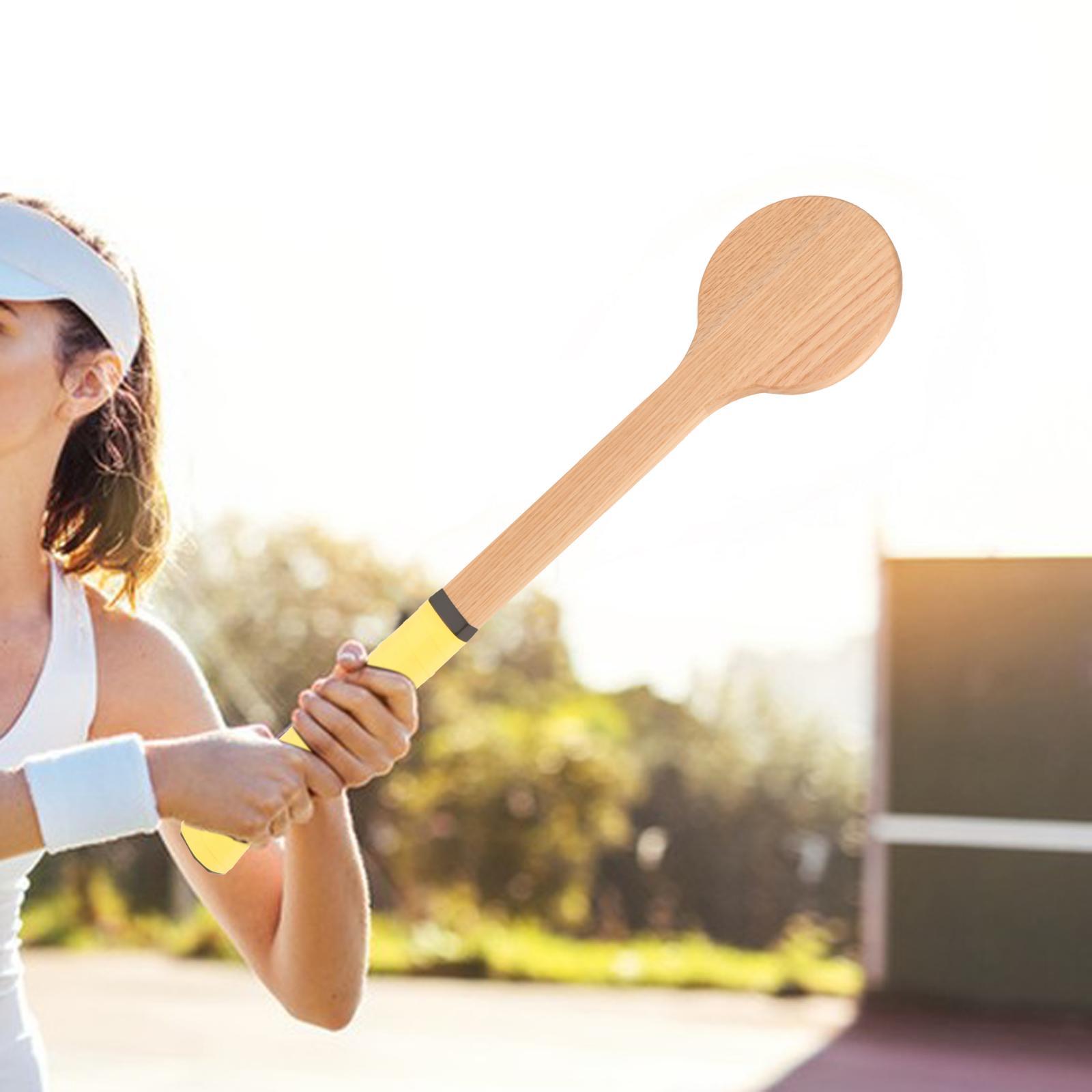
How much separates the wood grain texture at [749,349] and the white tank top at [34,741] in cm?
52

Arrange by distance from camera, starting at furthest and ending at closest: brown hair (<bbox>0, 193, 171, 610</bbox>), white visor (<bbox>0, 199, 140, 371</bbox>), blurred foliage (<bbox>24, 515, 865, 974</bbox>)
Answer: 1. blurred foliage (<bbox>24, 515, 865, 974</bbox>)
2. brown hair (<bbox>0, 193, 171, 610</bbox>)
3. white visor (<bbox>0, 199, 140, 371</bbox>)

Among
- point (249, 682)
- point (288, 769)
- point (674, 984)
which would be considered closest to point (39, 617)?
point (288, 769)

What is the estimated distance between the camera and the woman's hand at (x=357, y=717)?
5.37 feet

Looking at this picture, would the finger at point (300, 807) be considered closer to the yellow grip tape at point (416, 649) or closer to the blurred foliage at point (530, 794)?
the yellow grip tape at point (416, 649)

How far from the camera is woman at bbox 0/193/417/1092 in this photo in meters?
1.91

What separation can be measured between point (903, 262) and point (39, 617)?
85 centimetres

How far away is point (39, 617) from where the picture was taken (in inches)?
78.7

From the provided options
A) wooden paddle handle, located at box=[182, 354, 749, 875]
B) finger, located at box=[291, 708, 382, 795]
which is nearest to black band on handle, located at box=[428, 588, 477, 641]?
wooden paddle handle, located at box=[182, 354, 749, 875]

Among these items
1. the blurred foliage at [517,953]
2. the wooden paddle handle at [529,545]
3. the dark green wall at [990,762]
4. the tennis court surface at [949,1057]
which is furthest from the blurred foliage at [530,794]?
the wooden paddle handle at [529,545]

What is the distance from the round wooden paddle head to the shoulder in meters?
0.61

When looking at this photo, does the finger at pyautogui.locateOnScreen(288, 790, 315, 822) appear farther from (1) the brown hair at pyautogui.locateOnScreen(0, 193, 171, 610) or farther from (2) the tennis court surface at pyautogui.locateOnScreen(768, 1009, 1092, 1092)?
(2) the tennis court surface at pyautogui.locateOnScreen(768, 1009, 1092, 1092)

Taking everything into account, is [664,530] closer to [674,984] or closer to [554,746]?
[674,984]

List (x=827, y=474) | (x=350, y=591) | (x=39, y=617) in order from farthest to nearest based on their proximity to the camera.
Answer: (x=350, y=591) → (x=39, y=617) → (x=827, y=474)

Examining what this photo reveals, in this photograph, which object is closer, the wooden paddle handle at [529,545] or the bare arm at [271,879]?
the wooden paddle handle at [529,545]
